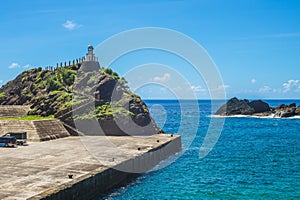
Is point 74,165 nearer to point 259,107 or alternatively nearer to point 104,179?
point 104,179

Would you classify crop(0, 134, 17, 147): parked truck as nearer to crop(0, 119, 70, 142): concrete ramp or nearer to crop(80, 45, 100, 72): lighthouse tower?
crop(0, 119, 70, 142): concrete ramp

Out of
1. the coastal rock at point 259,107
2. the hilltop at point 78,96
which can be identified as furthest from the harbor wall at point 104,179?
the coastal rock at point 259,107

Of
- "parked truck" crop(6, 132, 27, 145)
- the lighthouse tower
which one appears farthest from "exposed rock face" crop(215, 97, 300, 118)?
"parked truck" crop(6, 132, 27, 145)

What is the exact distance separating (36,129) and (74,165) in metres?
18.3

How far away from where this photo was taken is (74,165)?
30.8 m

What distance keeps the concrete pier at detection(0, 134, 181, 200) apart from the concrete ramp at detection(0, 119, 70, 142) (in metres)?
2.01

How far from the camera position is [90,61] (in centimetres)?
7062

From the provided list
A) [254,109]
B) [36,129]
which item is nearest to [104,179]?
[36,129]

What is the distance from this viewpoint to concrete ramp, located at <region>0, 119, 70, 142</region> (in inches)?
1813

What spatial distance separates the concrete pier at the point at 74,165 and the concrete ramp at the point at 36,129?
2010 mm

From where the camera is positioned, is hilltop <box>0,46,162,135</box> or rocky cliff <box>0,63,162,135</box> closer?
hilltop <box>0,46,162,135</box>

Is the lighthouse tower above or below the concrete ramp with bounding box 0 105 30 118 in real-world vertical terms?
above

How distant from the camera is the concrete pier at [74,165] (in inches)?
949

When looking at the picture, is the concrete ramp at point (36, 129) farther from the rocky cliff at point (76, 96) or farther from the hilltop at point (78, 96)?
the rocky cliff at point (76, 96)
